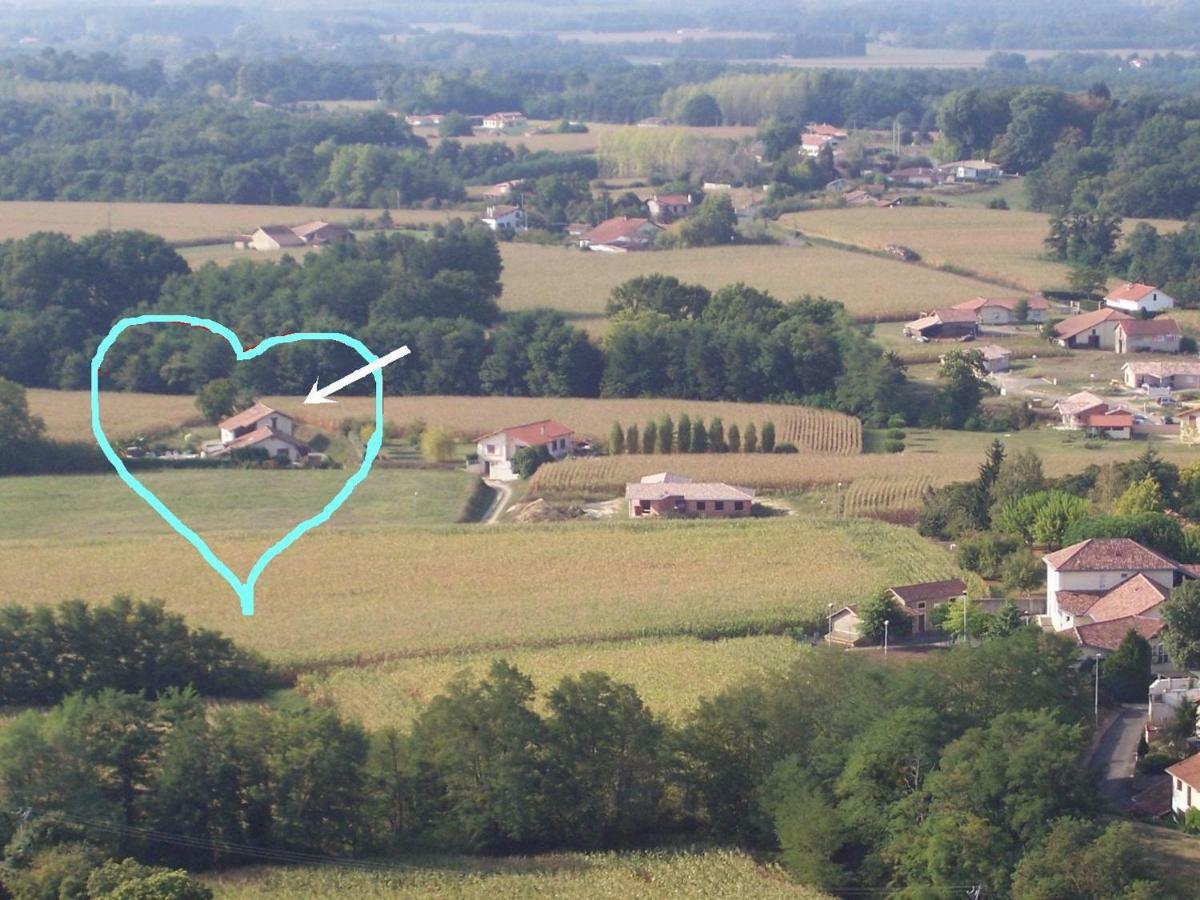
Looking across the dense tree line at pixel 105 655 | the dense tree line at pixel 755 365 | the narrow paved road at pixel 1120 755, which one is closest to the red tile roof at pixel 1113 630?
the narrow paved road at pixel 1120 755

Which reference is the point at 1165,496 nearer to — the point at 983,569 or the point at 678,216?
the point at 983,569

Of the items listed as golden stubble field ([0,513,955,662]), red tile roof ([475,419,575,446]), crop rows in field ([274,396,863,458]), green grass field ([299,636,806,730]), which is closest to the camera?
green grass field ([299,636,806,730])

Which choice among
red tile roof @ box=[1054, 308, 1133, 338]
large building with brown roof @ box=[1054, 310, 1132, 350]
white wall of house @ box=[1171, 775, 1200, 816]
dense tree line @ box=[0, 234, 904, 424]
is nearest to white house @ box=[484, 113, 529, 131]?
dense tree line @ box=[0, 234, 904, 424]

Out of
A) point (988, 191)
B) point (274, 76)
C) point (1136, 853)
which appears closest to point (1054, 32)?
point (274, 76)

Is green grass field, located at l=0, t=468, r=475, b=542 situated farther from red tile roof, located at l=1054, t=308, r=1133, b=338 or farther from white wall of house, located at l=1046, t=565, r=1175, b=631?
red tile roof, located at l=1054, t=308, r=1133, b=338

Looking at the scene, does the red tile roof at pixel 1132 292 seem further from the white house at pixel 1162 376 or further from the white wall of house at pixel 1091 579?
the white wall of house at pixel 1091 579
